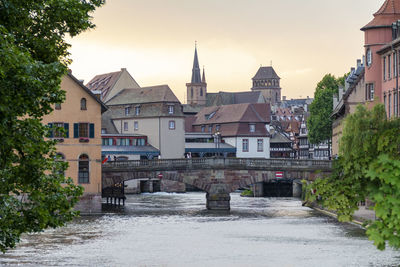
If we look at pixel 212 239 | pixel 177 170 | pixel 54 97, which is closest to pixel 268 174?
pixel 177 170

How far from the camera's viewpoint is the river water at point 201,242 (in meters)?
44.0

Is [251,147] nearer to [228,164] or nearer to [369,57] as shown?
[228,164]

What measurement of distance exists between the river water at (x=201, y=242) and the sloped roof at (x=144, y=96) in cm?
4761

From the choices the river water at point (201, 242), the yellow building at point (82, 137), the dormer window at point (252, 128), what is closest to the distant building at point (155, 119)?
the dormer window at point (252, 128)

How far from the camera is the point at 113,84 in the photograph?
444 ft

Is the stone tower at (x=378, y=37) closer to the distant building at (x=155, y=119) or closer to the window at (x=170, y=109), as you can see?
the distant building at (x=155, y=119)

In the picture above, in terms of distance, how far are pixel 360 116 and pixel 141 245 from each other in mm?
18126

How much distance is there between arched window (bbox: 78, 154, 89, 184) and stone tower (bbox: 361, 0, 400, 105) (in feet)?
77.6

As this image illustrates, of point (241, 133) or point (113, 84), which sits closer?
point (113, 84)

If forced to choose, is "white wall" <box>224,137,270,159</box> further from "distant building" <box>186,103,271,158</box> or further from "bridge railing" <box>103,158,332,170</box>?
"bridge railing" <box>103,158,332,170</box>

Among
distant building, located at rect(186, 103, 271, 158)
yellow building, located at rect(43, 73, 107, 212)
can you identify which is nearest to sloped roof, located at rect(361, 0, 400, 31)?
yellow building, located at rect(43, 73, 107, 212)

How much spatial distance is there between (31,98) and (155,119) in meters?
97.4

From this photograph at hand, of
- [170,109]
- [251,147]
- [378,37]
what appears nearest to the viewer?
[378,37]

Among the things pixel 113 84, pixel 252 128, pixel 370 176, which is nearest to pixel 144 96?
pixel 113 84
